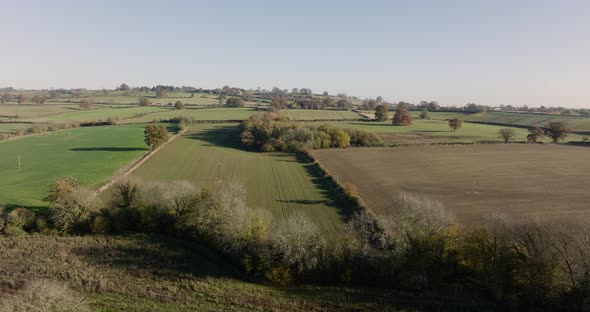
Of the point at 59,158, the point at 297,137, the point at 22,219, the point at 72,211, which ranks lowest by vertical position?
the point at 22,219

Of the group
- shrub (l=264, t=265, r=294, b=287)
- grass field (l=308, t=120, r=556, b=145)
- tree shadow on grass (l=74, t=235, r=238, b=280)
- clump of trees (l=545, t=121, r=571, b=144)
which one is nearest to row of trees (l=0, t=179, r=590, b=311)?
shrub (l=264, t=265, r=294, b=287)

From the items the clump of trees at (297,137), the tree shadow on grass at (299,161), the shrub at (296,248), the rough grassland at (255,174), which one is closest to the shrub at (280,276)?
the shrub at (296,248)

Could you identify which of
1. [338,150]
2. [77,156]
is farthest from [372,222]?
[77,156]

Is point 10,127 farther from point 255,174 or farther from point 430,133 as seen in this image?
point 430,133

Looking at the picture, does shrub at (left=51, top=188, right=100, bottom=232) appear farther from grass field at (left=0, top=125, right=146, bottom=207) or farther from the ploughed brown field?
the ploughed brown field

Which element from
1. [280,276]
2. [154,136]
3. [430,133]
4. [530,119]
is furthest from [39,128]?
[530,119]

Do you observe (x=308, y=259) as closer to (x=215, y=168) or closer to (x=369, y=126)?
(x=215, y=168)
